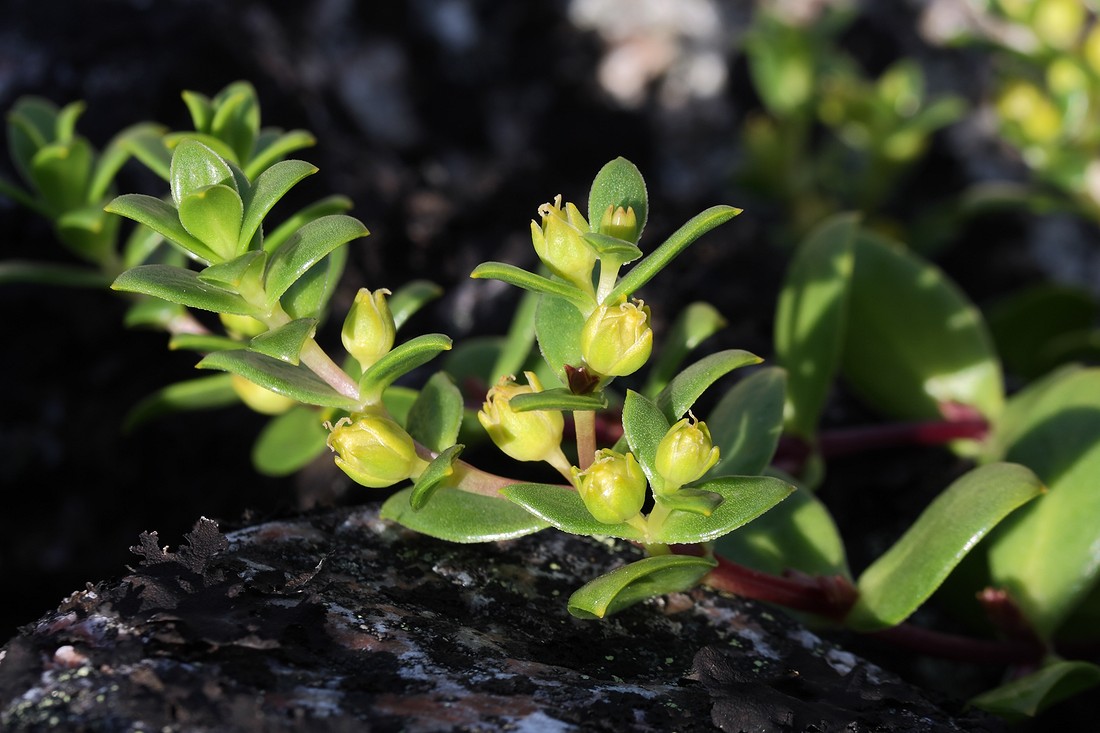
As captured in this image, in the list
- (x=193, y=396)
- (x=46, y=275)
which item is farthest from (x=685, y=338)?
(x=46, y=275)

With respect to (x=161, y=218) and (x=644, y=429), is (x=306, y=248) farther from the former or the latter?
(x=644, y=429)

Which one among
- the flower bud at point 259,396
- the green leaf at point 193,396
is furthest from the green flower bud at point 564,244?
the green leaf at point 193,396

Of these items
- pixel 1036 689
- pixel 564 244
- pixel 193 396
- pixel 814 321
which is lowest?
pixel 1036 689

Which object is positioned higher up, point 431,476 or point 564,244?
point 564,244

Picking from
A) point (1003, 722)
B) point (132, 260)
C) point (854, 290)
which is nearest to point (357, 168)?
point (132, 260)

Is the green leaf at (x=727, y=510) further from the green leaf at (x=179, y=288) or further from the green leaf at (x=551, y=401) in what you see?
the green leaf at (x=179, y=288)
